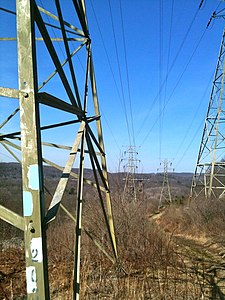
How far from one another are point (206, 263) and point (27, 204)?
7838 mm

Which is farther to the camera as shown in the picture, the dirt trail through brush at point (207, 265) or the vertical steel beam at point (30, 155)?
the dirt trail through brush at point (207, 265)

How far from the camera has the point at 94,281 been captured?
4.96 meters

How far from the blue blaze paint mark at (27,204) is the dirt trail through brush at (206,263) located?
9.41 ft

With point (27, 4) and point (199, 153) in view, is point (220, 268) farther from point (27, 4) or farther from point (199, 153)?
point (199, 153)

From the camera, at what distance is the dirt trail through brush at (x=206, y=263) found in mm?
5039

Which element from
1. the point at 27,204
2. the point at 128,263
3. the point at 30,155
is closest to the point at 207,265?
the point at 128,263

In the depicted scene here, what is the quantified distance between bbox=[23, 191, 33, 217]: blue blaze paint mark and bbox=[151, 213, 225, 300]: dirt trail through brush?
9.41ft

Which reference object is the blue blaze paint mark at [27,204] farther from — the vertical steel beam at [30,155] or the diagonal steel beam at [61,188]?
the diagonal steel beam at [61,188]

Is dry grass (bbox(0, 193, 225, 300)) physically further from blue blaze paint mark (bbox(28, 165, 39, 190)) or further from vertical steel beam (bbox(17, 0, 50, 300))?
blue blaze paint mark (bbox(28, 165, 39, 190))

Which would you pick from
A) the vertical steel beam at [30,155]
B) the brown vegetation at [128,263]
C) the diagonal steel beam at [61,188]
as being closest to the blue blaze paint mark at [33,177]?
the vertical steel beam at [30,155]

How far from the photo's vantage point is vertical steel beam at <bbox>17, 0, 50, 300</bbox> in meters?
2.00

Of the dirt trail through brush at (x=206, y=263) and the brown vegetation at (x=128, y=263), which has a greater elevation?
the brown vegetation at (x=128, y=263)

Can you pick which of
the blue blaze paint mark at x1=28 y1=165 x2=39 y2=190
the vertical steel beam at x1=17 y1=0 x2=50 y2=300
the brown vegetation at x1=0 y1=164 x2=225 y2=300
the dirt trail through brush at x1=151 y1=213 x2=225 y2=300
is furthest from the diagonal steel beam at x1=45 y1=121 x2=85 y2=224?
the dirt trail through brush at x1=151 y1=213 x2=225 y2=300

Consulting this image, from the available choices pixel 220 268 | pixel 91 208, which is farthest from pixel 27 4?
pixel 220 268
